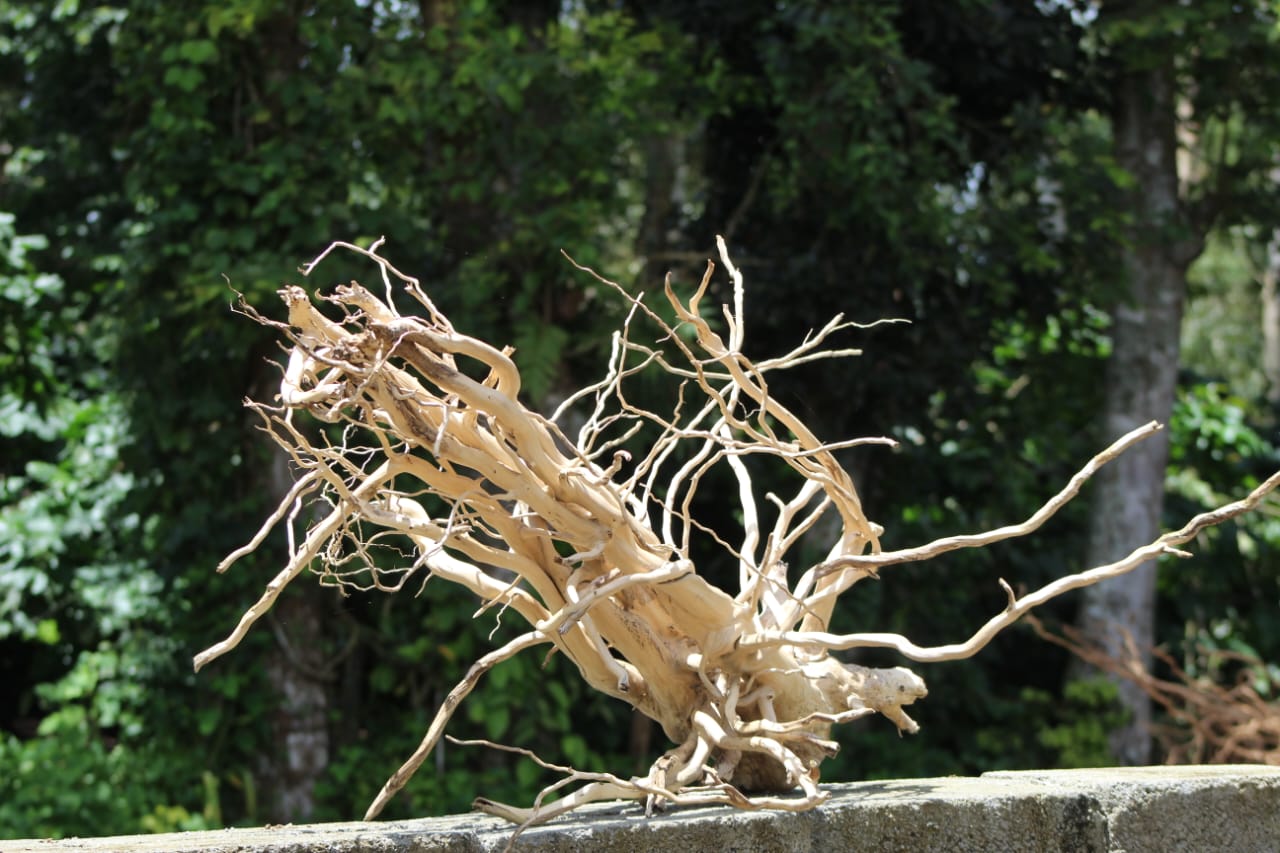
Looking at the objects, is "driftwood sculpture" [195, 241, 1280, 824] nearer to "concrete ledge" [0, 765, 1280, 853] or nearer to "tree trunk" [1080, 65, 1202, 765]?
"concrete ledge" [0, 765, 1280, 853]

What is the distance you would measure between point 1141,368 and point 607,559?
5973 mm

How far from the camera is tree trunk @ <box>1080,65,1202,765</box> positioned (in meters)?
7.61

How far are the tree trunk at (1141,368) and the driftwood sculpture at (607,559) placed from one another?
529cm

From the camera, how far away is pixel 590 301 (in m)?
6.63

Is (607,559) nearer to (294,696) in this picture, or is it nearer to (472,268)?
(472,268)

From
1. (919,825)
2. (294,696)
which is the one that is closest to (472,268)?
(294,696)

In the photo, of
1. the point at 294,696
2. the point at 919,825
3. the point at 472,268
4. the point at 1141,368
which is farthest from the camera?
the point at 1141,368

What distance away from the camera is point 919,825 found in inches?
94.0

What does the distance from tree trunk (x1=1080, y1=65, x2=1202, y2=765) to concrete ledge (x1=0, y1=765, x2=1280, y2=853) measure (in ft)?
15.6

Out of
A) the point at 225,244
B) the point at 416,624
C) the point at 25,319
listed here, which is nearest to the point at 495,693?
the point at 416,624

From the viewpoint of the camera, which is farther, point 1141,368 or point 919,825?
point 1141,368

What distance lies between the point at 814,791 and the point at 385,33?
527cm

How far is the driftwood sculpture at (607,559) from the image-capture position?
227 centimetres

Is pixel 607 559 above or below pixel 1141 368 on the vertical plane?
below
